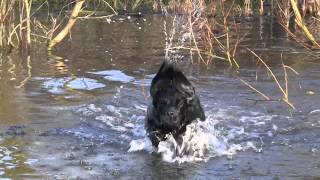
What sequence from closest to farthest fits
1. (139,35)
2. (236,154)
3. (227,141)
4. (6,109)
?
1. (236,154)
2. (227,141)
3. (6,109)
4. (139,35)

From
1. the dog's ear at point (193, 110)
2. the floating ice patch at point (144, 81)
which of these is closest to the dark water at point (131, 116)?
the floating ice patch at point (144, 81)

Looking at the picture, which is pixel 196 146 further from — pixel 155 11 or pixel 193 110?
pixel 155 11

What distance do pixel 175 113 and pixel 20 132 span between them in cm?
206

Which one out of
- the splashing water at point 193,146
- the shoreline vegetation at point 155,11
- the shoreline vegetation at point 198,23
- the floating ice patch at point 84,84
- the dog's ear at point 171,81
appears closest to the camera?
the splashing water at point 193,146

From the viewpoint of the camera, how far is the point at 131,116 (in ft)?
30.9

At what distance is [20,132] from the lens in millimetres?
8023

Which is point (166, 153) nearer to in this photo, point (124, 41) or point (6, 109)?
point (6, 109)

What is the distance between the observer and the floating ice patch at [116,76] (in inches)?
470

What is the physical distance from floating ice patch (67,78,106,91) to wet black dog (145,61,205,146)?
365 centimetres

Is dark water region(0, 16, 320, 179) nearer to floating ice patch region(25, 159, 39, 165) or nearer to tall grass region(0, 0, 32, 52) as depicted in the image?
floating ice patch region(25, 159, 39, 165)

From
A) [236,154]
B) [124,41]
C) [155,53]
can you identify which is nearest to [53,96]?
[236,154]

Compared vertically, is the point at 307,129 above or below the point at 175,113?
below

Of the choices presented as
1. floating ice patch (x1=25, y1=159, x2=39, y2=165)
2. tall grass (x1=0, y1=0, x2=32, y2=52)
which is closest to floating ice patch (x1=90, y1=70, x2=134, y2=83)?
tall grass (x1=0, y1=0, x2=32, y2=52)

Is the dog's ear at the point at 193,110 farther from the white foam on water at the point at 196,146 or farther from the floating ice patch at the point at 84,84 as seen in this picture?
the floating ice patch at the point at 84,84
